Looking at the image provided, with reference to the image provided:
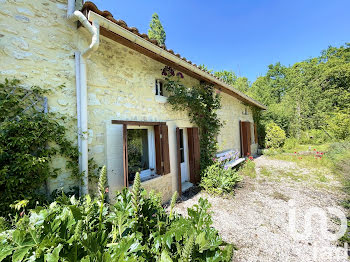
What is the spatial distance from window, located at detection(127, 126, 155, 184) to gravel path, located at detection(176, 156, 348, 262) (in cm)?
119

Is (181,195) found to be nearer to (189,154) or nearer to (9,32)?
(189,154)

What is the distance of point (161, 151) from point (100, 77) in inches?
77.7

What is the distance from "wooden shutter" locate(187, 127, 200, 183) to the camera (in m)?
4.92

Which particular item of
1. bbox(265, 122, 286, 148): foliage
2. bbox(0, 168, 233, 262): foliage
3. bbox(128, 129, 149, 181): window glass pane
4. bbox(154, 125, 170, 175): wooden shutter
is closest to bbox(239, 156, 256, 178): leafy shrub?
bbox(154, 125, 170, 175): wooden shutter

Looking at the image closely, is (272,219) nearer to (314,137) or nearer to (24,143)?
(24,143)

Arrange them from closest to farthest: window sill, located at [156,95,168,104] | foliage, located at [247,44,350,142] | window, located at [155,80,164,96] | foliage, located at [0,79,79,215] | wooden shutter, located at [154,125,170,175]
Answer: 1. foliage, located at [0,79,79,215]
2. wooden shutter, located at [154,125,170,175]
3. window sill, located at [156,95,168,104]
4. window, located at [155,80,164,96]
5. foliage, located at [247,44,350,142]

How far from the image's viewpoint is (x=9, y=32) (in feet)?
7.04

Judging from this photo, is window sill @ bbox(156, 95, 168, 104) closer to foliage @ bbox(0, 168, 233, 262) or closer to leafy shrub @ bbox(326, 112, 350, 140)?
foliage @ bbox(0, 168, 233, 262)

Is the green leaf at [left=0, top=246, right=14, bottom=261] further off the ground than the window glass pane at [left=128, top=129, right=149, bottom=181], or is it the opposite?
the window glass pane at [left=128, top=129, right=149, bottom=181]

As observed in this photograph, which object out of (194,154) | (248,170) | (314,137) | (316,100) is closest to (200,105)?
(194,154)

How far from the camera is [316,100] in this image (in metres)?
17.2

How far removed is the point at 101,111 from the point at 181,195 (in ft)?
9.85

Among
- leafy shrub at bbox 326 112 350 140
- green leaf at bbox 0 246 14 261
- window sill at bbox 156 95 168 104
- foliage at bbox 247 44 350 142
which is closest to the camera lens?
green leaf at bbox 0 246 14 261

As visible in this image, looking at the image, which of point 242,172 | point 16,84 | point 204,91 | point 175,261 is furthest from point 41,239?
point 242,172
